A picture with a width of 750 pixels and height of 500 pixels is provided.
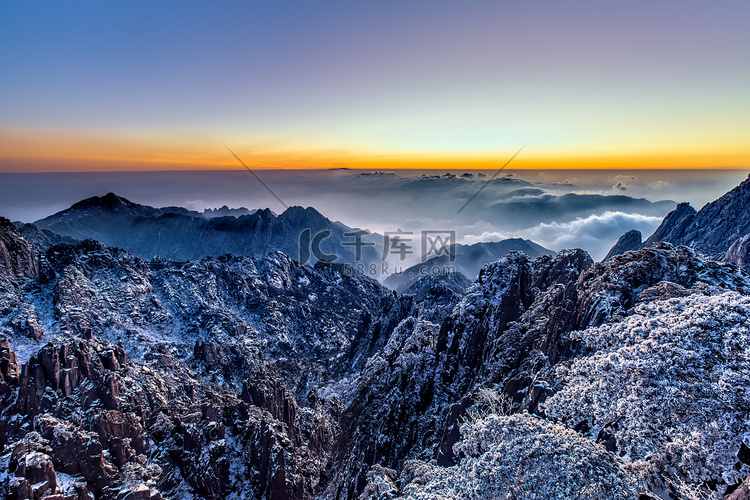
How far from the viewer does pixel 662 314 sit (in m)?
22.9

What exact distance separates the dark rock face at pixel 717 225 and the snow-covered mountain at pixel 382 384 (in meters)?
4.95

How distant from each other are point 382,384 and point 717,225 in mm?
151102

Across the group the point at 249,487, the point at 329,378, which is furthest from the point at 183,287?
the point at 249,487

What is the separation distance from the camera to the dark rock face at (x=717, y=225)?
12509 cm

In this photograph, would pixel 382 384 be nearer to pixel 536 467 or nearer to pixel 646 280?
pixel 646 280

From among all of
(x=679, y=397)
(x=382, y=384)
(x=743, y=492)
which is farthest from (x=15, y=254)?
(x=743, y=492)

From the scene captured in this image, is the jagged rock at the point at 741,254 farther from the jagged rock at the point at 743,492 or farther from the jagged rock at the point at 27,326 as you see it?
the jagged rock at the point at 27,326

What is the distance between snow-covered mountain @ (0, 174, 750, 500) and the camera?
1741cm

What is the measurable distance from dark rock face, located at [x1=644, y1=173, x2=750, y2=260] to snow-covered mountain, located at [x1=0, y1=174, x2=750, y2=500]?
495cm

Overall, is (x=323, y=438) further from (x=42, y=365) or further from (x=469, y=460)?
(x=469, y=460)

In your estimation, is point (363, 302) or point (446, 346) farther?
point (363, 302)

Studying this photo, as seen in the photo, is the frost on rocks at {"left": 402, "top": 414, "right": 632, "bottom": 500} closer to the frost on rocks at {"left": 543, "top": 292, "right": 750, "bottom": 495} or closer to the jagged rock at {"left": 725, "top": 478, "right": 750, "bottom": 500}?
the frost on rocks at {"left": 543, "top": 292, "right": 750, "bottom": 495}

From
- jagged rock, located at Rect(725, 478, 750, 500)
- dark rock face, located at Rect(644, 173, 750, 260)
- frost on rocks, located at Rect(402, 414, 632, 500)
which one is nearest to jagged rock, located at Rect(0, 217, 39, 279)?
frost on rocks, located at Rect(402, 414, 632, 500)

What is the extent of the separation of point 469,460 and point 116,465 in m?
61.7
